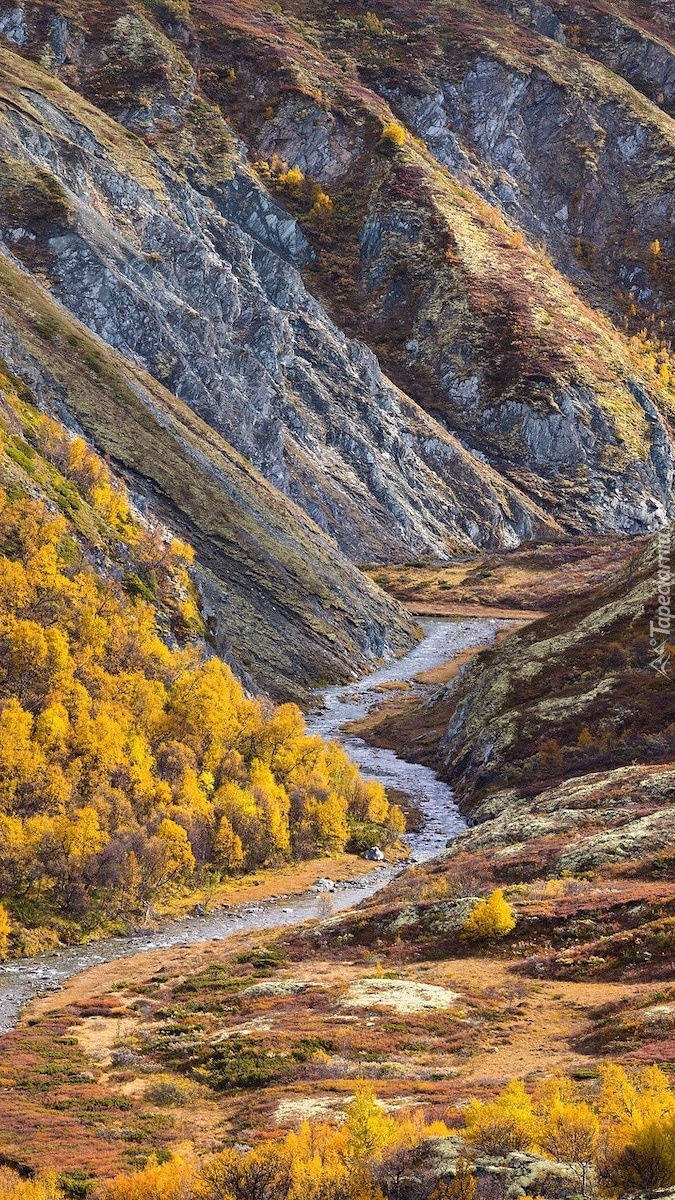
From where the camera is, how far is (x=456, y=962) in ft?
119

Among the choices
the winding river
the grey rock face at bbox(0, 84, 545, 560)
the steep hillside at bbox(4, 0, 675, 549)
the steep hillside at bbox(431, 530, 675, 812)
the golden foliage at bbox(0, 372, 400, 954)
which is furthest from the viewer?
the steep hillside at bbox(4, 0, 675, 549)

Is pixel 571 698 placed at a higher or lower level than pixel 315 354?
lower

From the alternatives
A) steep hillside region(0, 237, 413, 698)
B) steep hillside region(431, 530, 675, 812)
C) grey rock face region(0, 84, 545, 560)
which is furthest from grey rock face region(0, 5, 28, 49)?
steep hillside region(431, 530, 675, 812)

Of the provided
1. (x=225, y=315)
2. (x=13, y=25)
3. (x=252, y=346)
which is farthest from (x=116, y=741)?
(x=13, y=25)

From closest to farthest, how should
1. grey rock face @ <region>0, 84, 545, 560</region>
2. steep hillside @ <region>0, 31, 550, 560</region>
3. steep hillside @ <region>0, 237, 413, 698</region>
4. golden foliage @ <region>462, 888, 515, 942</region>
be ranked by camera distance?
golden foliage @ <region>462, 888, 515, 942</region>
steep hillside @ <region>0, 237, 413, 698</region>
steep hillside @ <region>0, 31, 550, 560</region>
grey rock face @ <region>0, 84, 545, 560</region>

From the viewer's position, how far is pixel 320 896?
168ft

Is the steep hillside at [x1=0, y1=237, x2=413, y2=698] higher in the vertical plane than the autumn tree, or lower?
higher

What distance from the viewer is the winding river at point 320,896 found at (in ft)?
126

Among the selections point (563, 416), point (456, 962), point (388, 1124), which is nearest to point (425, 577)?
point (563, 416)

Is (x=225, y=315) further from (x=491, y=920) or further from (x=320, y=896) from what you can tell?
(x=491, y=920)

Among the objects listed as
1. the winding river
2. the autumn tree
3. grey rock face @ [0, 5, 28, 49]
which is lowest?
the winding river

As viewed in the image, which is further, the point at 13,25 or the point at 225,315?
the point at 13,25

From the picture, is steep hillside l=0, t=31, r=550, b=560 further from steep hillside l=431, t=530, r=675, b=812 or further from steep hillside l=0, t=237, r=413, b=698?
steep hillside l=431, t=530, r=675, b=812

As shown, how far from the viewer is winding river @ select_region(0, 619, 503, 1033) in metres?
Result: 38.5
